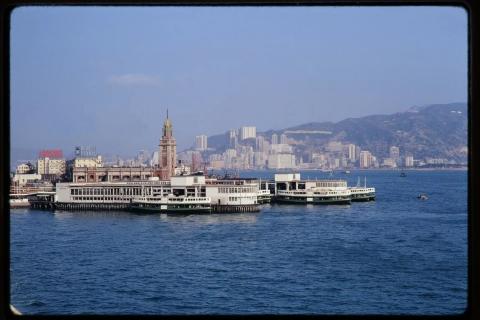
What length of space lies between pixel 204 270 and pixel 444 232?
200 inches

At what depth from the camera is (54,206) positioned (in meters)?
13.7

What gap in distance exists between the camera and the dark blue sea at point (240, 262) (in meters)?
6.29

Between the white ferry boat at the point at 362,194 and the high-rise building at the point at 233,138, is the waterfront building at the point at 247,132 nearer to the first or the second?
the high-rise building at the point at 233,138

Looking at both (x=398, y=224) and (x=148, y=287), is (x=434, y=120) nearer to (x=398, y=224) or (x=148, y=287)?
(x=398, y=224)

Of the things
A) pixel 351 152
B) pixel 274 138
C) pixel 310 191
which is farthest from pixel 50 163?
pixel 351 152

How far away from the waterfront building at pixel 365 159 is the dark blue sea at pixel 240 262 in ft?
49.1

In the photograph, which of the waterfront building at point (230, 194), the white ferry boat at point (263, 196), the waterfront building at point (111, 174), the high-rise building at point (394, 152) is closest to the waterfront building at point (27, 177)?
the waterfront building at point (111, 174)

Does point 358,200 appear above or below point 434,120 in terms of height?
below

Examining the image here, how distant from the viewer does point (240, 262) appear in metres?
8.15

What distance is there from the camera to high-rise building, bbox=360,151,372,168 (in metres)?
27.8

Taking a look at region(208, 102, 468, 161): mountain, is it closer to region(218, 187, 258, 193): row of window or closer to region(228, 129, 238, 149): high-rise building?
region(228, 129, 238, 149): high-rise building

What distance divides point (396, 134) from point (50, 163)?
1761cm

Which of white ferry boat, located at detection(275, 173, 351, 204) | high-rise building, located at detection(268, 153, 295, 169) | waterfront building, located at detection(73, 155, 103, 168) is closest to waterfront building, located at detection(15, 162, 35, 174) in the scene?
waterfront building, located at detection(73, 155, 103, 168)

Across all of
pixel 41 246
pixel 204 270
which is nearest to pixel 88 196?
pixel 41 246
